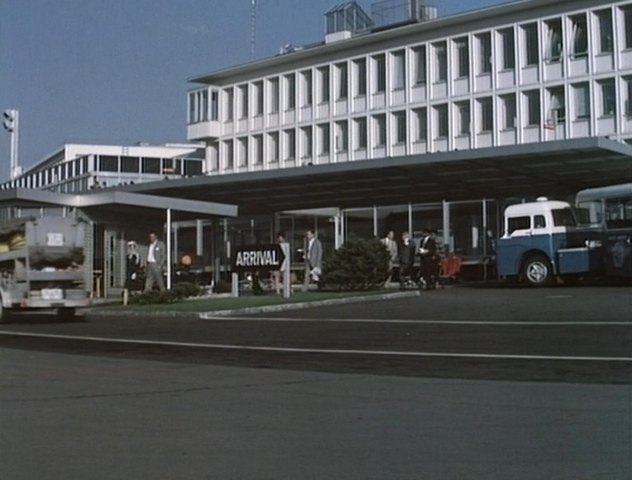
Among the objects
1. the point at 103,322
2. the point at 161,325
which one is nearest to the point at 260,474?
the point at 161,325

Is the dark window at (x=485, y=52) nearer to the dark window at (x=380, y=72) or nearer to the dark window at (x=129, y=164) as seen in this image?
the dark window at (x=380, y=72)

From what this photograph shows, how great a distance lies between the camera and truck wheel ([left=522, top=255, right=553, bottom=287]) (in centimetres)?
3053

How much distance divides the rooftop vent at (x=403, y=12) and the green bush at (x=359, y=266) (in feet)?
117

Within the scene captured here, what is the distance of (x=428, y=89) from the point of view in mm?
60594

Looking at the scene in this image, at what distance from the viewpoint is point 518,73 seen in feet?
185

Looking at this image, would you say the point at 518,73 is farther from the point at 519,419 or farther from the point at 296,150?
the point at 519,419

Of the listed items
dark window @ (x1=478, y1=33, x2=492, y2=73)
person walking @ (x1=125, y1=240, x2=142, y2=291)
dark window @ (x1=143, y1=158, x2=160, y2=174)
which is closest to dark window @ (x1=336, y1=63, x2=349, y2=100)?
dark window @ (x1=478, y1=33, x2=492, y2=73)

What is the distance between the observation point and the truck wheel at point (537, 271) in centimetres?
3053

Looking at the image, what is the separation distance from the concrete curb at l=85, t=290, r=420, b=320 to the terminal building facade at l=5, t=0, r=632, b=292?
20.1ft

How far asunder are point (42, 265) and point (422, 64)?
134ft

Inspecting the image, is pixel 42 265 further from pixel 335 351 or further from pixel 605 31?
pixel 605 31

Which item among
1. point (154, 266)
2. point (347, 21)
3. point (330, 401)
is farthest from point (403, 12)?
point (330, 401)

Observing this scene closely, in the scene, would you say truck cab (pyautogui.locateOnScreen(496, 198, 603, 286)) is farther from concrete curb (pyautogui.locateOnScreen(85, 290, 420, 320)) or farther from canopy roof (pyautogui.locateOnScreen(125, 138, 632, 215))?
concrete curb (pyautogui.locateOnScreen(85, 290, 420, 320))

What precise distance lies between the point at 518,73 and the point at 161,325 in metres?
39.2
